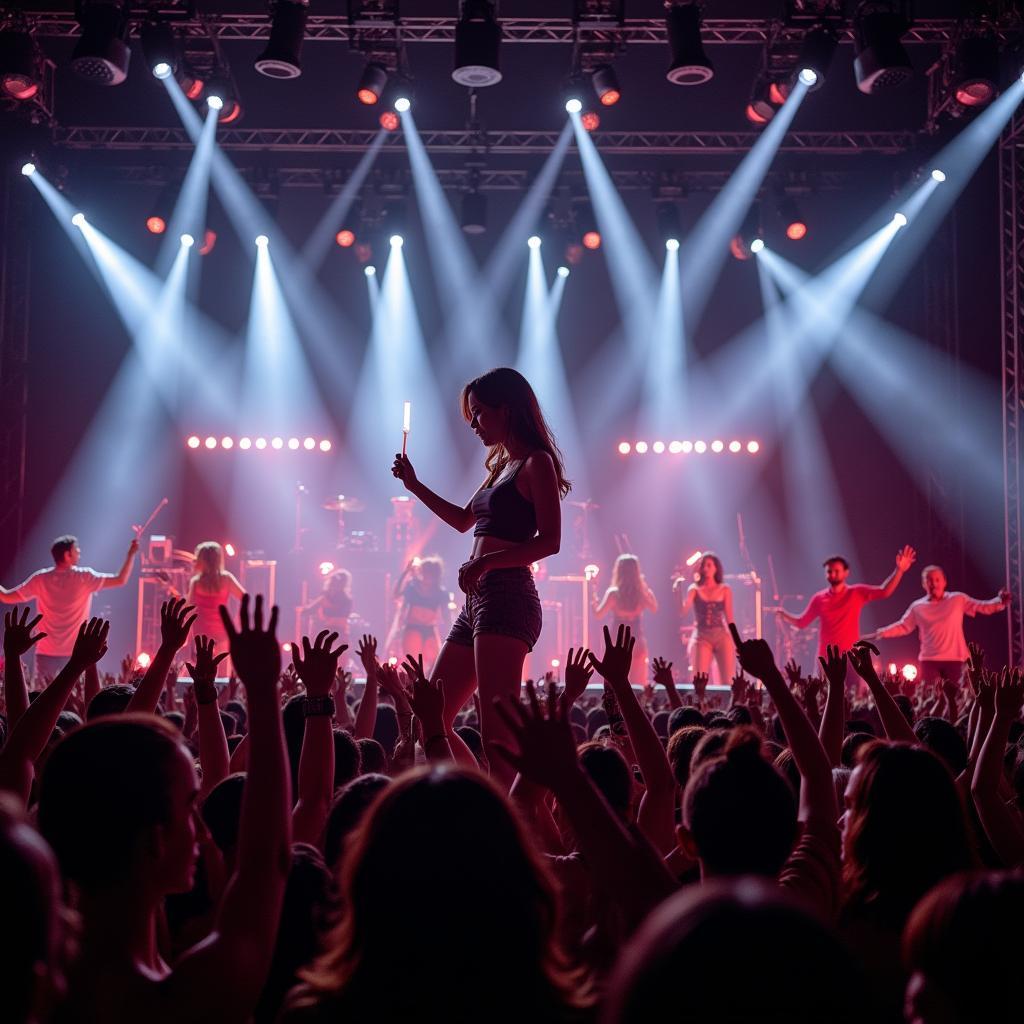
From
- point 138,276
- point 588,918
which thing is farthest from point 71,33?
point 588,918

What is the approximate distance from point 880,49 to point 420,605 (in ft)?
24.7

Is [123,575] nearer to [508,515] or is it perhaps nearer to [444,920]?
[508,515]

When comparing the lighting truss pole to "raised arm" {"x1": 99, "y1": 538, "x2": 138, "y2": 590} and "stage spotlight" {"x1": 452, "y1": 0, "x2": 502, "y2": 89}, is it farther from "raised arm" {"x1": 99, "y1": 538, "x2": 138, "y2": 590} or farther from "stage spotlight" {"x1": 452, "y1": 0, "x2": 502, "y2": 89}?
"raised arm" {"x1": 99, "y1": 538, "x2": 138, "y2": 590}

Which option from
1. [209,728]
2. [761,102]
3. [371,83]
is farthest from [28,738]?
[761,102]

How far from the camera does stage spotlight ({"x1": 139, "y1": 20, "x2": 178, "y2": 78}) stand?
9.95 meters

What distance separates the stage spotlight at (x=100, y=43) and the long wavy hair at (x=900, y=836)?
378 inches

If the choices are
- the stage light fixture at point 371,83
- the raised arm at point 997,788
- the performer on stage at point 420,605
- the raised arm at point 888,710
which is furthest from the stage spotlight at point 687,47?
the raised arm at point 997,788

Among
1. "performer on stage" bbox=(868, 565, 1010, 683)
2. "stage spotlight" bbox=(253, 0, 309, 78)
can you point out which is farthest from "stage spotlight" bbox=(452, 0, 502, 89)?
"performer on stage" bbox=(868, 565, 1010, 683)

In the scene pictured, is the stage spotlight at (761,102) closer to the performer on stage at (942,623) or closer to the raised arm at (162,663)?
the performer on stage at (942,623)

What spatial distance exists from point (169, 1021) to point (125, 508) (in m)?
14.7

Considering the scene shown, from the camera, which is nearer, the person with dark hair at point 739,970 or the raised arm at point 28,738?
the person with dark hair at point 739,970

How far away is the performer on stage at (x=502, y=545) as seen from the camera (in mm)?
3645

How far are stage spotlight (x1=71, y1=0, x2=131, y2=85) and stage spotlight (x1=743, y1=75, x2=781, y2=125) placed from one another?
636cm

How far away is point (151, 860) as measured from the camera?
1511 millimetres
